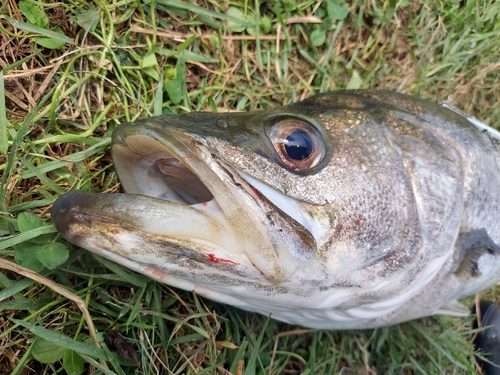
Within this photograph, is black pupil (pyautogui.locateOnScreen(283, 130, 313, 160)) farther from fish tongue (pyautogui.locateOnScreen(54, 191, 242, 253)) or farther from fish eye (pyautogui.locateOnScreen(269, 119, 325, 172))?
fish tongue (pyautogui.locateOnScreen(54, 191, 242, 253))

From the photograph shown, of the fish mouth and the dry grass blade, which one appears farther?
the dry grass blade

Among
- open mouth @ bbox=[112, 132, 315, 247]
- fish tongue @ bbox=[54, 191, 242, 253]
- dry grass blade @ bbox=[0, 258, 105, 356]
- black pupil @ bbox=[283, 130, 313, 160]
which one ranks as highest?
black pupil @ bbox=[283, 130, 313, 160]

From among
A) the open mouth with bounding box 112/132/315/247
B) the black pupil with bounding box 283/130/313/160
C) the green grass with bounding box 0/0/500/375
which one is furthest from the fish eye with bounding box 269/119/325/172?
the green grass with bounding box 0/0/500/375

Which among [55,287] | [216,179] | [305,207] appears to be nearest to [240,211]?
[216,179]

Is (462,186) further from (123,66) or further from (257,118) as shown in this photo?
(123,66)

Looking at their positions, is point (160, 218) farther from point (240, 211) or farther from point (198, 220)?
point (240, 211)

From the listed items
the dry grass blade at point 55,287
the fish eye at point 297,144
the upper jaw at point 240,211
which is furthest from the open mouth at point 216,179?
the dry grass blade at point 55,287

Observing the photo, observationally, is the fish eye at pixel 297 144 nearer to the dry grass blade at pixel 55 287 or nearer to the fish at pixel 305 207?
the fish at pixel 305 207

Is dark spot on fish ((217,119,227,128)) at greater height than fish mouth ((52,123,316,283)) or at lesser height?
greater

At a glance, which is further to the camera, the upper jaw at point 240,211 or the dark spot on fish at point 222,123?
the dark spot on fish at point 222,123
